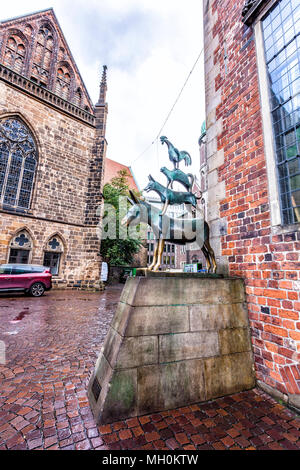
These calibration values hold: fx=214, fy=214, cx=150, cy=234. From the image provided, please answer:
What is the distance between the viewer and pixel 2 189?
12336mm

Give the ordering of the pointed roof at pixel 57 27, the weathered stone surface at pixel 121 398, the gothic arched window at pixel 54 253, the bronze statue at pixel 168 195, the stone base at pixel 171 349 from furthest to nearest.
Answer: the pointed roof at pixel 57 27
the gothic arched window at pixel 54 253
the bronze statue at pixel 168 195
the stone base at pixel 171 349
the weathered stone surface at pixel 121 398

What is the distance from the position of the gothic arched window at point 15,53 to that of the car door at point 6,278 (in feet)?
43.4

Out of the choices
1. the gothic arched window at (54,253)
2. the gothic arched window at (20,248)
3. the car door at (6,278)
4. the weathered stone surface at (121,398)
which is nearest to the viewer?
the weathered stone surface at (121,398)

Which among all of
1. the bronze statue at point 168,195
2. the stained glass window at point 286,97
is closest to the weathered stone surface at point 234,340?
the stained glass window at point 286,97

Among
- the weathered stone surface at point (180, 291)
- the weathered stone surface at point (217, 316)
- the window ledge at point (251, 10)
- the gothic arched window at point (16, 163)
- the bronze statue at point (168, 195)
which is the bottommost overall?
the weathered stone surface at point (217, 316)

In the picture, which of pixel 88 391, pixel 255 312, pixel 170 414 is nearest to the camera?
pixel 170 414

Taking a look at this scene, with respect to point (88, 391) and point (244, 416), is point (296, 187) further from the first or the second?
point (88, 391)

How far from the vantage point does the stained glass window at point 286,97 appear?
2639 mm

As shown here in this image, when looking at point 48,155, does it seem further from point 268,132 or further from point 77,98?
point 268,132

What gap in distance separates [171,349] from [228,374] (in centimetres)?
82

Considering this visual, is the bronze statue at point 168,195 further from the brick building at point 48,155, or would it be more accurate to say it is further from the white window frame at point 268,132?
the brick building at point 48,155
